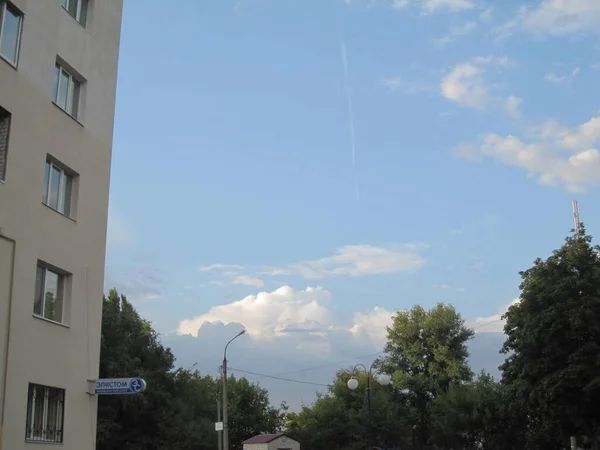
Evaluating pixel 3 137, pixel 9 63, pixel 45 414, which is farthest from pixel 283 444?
pixel 9 63

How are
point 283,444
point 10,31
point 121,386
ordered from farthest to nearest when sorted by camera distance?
point 283,444
point 121,386
point 10,31

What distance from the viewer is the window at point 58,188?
52.0 ft

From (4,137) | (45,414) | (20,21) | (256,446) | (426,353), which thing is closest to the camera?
(4,137)

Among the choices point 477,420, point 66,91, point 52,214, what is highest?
point 66,91

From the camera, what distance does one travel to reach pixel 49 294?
615 inches

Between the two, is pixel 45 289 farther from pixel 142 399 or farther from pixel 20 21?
pixel 142 399

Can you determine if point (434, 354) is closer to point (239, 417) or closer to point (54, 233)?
point (239, 417)

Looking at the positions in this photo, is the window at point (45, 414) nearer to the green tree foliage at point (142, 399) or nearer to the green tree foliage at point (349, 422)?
the green tree foliage at point (142, 399)

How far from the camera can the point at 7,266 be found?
1381 cm

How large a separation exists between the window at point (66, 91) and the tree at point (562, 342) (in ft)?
79.5

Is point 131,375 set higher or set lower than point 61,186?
lower

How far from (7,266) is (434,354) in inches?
2256

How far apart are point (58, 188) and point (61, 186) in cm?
15

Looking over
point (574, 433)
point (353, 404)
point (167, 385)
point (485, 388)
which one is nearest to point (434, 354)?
point (353, 404)
